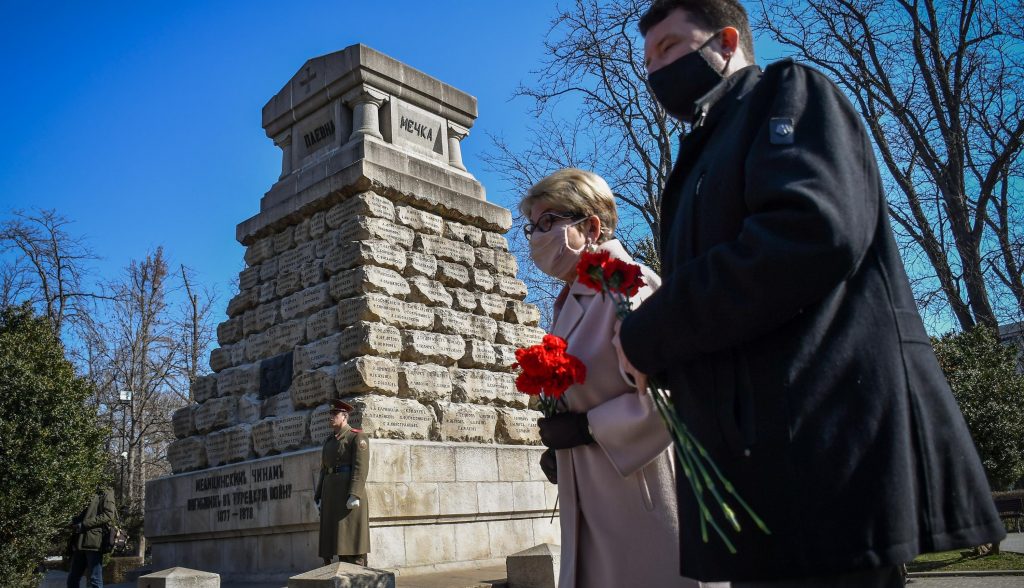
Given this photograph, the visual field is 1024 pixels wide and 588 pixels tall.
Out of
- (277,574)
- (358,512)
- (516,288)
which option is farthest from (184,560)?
(516,288)

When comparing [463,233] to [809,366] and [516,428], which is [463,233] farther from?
[809,366]

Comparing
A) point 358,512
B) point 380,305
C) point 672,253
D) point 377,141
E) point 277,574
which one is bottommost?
point 277,574

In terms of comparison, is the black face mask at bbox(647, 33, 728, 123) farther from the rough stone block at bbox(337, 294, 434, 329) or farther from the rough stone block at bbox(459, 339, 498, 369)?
the rough stone block at bbox(459, 339, 498, 369)

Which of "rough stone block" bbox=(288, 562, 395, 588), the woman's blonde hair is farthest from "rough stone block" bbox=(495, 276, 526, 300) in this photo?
the woman's blonde hair

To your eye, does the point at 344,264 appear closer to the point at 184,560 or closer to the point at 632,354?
the point at 184,560

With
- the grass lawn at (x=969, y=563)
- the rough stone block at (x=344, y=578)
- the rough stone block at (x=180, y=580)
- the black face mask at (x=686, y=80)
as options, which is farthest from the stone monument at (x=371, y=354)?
the black face mask at (x=686, y=80)

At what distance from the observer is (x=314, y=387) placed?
912cm

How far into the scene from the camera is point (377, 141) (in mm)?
10164

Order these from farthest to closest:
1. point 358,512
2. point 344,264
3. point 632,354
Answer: point 344,264 → point 358,512 → point 632,354

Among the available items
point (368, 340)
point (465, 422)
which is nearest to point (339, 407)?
point (368, 340)

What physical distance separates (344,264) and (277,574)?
3585 millimetres

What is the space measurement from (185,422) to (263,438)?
2.11m

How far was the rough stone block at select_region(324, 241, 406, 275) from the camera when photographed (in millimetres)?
9250

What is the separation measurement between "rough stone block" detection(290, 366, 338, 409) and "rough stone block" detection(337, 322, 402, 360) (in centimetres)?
→ 29
